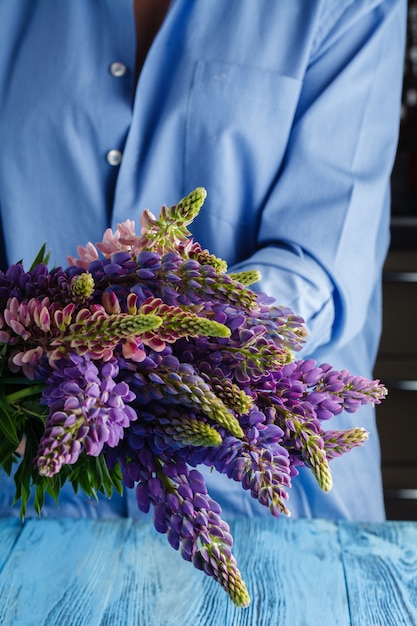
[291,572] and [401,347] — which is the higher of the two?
[291,572]

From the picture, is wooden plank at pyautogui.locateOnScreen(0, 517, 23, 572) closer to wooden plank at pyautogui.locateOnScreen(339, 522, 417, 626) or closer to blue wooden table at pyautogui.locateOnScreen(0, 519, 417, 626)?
blue wooden table at pyautogui.locateOnScreen(0, 519, 417, 626)

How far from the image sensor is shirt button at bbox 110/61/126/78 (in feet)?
3.70

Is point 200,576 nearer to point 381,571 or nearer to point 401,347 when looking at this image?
point 381,571

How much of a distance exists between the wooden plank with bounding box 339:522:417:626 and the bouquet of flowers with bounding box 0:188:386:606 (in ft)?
1.02

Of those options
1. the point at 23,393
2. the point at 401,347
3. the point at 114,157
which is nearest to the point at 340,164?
the point at 114,157

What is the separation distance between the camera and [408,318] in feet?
7.49

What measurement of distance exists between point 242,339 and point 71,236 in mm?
680

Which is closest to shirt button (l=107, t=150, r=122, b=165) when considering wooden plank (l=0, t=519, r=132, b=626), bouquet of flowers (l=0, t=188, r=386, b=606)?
wooden plank (l=0, t=519, r=132, b=626)

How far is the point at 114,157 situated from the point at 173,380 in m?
0.68

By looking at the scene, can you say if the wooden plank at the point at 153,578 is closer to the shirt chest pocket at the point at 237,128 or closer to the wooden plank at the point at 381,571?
the wooden plank at the point at 381,571

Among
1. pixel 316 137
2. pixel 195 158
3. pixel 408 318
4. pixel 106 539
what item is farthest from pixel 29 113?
pixel 408 318

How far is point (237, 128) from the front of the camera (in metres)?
1.11

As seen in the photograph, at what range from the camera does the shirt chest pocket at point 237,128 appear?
1.11 meters

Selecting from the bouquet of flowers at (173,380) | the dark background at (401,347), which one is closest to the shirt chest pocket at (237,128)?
the bouquet of flowers at (173,380)
